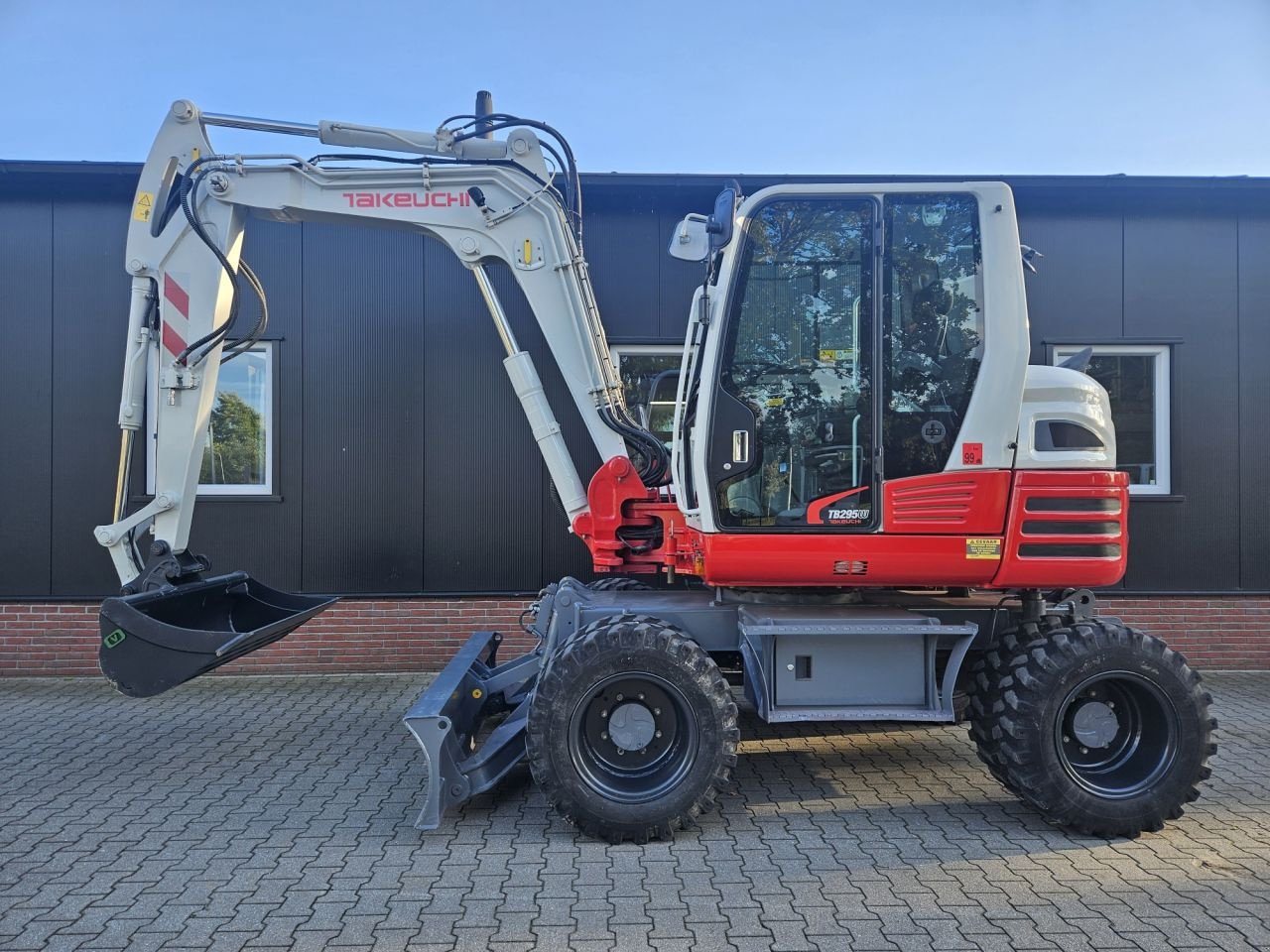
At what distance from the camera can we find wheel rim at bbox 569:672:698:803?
402 centimetres

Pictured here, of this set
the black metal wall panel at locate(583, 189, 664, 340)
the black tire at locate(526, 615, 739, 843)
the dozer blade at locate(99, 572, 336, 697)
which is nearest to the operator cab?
the black tire at locate(526, 615, 739, 843)

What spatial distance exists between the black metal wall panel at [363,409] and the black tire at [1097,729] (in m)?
5.13

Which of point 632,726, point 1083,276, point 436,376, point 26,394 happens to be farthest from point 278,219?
point 1083,276

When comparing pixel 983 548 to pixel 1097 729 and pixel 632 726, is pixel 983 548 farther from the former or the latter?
pixel 632 726

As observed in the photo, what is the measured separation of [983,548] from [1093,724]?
105cm

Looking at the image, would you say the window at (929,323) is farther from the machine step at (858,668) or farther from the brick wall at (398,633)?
the brick wall at (398,633)

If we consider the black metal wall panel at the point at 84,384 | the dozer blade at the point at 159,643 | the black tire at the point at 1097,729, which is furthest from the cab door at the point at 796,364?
the black metal wall panel at the point at 84,384

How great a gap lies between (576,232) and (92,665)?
5.81 meters

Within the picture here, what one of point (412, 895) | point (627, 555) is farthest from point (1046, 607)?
point (412, 895)

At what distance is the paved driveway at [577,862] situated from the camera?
3156mm

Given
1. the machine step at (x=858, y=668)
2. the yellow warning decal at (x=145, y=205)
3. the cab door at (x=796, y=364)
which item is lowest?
the machine step at (x=858, y=668)

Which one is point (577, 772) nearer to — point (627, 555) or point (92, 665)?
point (627, 555)

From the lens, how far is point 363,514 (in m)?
7.43

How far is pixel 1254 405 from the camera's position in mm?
7637
